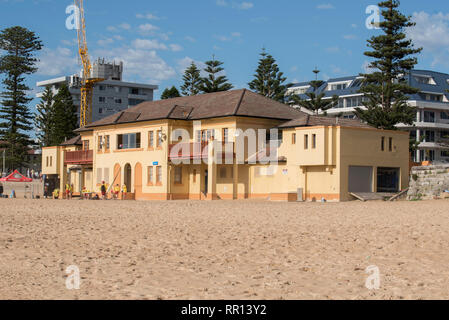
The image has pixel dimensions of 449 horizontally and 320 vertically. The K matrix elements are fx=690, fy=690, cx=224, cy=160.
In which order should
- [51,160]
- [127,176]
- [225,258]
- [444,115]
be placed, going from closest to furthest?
[225,258] < [127,176] < [51,160] < [444,115]

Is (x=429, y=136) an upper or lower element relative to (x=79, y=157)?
upper

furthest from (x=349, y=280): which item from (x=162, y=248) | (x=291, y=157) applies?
(x=291, y=157)

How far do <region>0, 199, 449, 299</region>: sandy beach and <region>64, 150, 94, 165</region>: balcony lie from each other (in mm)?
35189

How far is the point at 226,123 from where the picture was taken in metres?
46.0

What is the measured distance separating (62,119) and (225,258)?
62298 millimetres

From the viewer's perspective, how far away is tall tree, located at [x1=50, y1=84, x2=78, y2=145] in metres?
73.1

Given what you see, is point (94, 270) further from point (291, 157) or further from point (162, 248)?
point (291, 157)

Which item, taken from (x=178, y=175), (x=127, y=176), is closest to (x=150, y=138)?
(x=178, y=175)

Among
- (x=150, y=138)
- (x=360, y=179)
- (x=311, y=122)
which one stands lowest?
(x=360, y=179)

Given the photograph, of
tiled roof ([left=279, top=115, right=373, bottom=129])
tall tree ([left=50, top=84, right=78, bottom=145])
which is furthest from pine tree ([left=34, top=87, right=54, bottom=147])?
tiled roof ([left=279, top=115, right=373, bottom=129])

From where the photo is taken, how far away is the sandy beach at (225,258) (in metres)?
10.6

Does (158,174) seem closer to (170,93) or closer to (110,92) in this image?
(170,93)

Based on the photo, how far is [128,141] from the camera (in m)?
52.5

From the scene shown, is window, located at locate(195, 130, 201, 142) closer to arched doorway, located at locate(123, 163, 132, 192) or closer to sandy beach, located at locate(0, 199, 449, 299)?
arched doorway, located at locate(123, 163, 132, 192)
